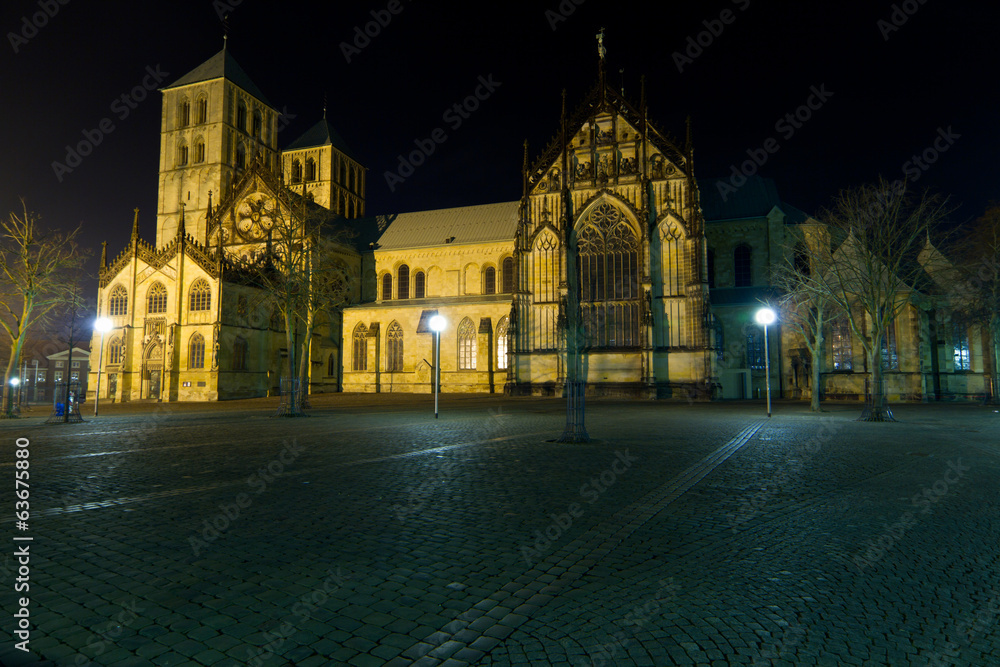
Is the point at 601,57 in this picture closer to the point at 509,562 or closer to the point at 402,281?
the point at 402,281

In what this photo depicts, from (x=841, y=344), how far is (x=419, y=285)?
113ft

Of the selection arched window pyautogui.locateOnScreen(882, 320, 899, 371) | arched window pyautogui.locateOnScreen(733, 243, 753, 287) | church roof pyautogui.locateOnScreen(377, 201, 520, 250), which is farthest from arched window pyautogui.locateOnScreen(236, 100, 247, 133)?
arched window pyautogui.locateOnScreen(882, 320, 899, 371)

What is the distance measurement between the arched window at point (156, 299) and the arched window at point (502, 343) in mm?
25969

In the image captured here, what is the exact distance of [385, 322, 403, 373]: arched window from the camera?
51531 mm

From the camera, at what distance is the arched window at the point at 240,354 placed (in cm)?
4362

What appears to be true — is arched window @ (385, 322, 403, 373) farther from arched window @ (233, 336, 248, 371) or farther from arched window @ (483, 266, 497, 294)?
arched window @ (233, 336, 248, 371)

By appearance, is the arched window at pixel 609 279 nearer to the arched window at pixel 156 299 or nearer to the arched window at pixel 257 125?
the arched window at pixel 156 299

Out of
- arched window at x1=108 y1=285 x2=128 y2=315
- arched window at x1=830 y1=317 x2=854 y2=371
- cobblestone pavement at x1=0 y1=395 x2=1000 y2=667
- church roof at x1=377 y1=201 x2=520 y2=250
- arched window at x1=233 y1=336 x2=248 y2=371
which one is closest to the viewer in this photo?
cobblestone pavement at x1=0 y1=395 x2=1000 y2=667

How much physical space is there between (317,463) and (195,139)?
6163cm

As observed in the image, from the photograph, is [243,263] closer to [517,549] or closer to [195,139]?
[195,139]

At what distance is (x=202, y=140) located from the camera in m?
60.7

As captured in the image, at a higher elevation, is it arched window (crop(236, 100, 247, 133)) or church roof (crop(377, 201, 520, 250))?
arched window (crop(236, 100, 247, 133))

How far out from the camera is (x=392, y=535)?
6.19 metres

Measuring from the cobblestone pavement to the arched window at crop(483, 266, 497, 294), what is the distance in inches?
1590
